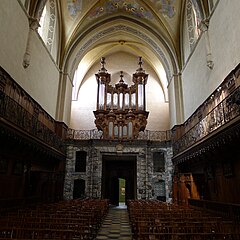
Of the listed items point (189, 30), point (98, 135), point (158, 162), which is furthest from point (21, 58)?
point (158, 162)

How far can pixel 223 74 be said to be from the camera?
31.2 ft

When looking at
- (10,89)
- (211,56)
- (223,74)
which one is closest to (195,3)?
(211,56)

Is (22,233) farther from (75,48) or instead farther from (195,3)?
(75,48)

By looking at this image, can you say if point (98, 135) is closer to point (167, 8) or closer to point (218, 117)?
point (167, 8)

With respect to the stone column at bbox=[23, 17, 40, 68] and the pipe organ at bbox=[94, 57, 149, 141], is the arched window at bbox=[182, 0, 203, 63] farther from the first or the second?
the stone column at bbox=[23, 17, 40, 68]

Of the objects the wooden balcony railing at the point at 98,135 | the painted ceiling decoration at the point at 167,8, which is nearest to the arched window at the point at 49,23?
the painted ceiling decoration at the point at 167,8

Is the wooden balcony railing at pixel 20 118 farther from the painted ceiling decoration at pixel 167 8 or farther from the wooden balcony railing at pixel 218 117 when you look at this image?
the painted ceiling decoration at pixel 167 8

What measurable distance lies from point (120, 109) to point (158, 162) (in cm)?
528

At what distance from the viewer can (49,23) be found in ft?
47.8

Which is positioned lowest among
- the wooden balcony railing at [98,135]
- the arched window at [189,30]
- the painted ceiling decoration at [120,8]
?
the wooden balcony railing at [98,135]

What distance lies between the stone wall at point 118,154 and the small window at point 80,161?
3.12ft

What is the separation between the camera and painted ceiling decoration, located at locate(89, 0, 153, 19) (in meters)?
16.2

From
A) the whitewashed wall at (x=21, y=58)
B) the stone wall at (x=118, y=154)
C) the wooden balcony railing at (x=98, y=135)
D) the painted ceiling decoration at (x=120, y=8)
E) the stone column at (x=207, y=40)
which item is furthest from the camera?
the wooden balcony railing at (x=98, y=135)

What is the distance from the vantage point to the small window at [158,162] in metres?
19.1
